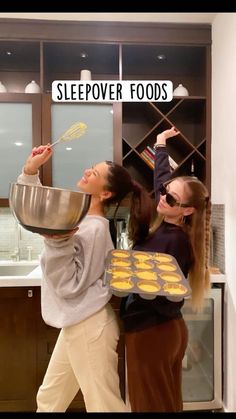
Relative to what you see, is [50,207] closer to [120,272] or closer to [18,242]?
[120,272]

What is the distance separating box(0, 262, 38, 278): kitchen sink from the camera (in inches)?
93.1

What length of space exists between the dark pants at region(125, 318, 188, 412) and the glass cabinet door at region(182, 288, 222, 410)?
3.06 feet

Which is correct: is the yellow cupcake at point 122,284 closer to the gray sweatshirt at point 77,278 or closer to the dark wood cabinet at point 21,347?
the gray sweatshirt at point 77,278

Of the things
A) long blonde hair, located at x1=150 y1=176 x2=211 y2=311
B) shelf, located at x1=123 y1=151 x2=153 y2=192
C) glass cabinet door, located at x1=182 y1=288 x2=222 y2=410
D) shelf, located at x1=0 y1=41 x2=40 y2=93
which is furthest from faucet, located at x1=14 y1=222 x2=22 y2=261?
long blonde hair, located at x1=150 y1=176 x2=211 y2=311

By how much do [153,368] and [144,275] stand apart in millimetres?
314

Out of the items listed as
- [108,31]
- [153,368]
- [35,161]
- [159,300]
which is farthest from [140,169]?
[153,368]

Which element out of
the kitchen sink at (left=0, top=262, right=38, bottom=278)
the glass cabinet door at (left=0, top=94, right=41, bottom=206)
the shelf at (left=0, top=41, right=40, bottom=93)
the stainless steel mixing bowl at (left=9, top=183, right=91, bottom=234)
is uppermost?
the shelf at (left=0, top=41, right=40, bottom=93)

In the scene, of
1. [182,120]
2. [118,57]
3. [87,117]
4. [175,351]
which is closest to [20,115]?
[87,117]

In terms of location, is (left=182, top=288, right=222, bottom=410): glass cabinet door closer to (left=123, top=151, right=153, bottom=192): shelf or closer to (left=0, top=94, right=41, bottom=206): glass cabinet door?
(left=123, top=151, right=153, bottom=192): shelf

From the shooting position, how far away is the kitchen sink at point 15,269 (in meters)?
2.37

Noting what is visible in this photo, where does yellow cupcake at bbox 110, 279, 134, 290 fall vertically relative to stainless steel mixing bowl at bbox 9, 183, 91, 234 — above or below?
below

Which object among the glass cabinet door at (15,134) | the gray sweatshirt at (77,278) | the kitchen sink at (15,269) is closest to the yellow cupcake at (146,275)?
the gray sweatshirt at (77,278)

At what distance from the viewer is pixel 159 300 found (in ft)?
3.38
